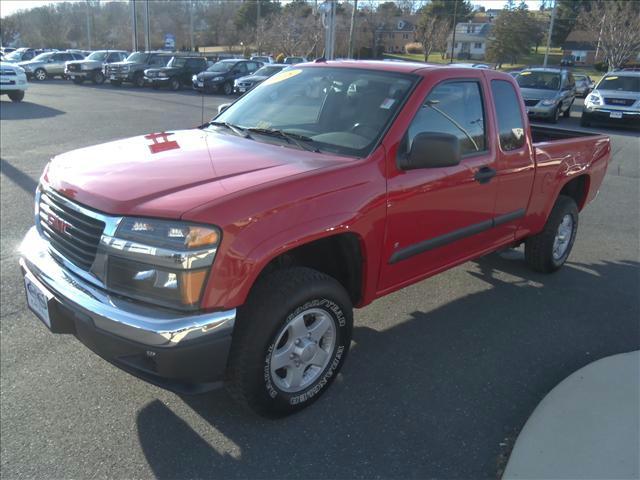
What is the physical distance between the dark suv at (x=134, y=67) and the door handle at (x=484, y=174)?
28.7m

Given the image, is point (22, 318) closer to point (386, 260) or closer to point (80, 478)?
point (80, 478)

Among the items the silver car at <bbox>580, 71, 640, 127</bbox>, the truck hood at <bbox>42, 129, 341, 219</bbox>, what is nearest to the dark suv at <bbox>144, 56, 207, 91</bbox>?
the silver car at <bbox>580, 71, 640, 127</bbox>

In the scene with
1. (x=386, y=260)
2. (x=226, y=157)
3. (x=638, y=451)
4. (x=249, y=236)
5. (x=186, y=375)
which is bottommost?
(x=638, y=451)

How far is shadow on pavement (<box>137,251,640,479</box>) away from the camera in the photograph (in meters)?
2.76

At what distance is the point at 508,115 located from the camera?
4.39 meters

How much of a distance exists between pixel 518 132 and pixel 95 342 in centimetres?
352

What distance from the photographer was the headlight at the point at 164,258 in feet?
→ 8.05

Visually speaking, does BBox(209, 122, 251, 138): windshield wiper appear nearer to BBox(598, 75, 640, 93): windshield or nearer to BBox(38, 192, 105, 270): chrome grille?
BBox(38, 192, 105, 270): chrome grille

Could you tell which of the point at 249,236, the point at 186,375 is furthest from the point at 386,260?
the point at 186,375

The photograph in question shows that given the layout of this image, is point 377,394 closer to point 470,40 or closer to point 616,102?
point 616,102

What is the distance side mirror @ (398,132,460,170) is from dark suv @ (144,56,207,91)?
2762 cm

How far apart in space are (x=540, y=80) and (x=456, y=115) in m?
17.1

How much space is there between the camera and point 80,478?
2609 millimetres

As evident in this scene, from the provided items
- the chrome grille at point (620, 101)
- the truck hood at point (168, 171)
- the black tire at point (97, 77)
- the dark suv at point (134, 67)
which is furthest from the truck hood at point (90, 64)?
the truck hood at point (168, 171)
